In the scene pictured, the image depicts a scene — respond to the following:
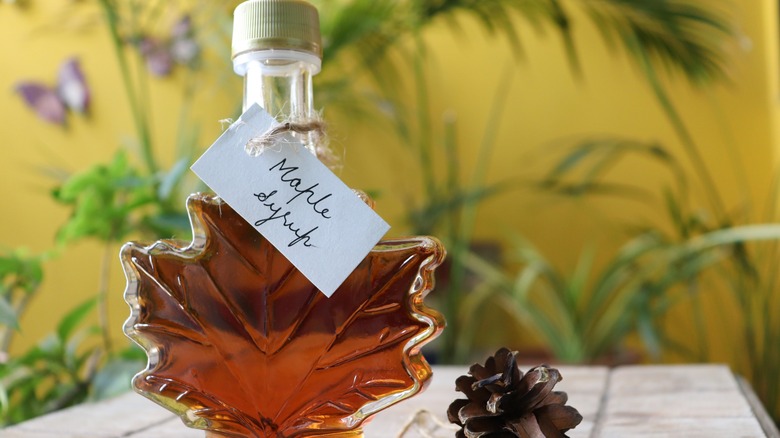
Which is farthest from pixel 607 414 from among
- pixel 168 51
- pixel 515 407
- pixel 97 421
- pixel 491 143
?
pixel 168 51

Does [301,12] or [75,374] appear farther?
[75,374]

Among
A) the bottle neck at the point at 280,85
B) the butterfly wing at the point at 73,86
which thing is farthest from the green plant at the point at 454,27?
the bottle neck at the point at 280,85

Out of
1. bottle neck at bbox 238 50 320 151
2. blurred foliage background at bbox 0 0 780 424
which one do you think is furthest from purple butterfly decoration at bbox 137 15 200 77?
bottle neck at bbox 238 50 320 151

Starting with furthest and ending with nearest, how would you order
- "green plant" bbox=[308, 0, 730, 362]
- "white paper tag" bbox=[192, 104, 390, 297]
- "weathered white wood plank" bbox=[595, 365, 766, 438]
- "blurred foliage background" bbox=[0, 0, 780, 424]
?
"blurred foliage background" bbox=[0, 0, 780, 424]
"green plant" bbox=[308, 0, 730, 362]
"weathered white wood plank" bbox=[595, 365, 766, 438]
"white paper tag" bbox=[192, 104, 390, 297]

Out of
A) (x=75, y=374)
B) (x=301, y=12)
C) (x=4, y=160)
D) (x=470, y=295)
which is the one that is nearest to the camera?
(x=301, y=12)

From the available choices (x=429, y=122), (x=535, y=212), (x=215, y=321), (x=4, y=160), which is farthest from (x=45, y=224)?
(x=215, y=321)

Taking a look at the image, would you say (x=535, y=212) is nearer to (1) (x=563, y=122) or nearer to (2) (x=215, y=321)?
(1) (x=563, y=122)

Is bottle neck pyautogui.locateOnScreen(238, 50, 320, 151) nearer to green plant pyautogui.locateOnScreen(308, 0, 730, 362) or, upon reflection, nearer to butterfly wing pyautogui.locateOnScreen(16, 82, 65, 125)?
green plant pyautogui.locateOnScreen(308, 0, 730, 362)
